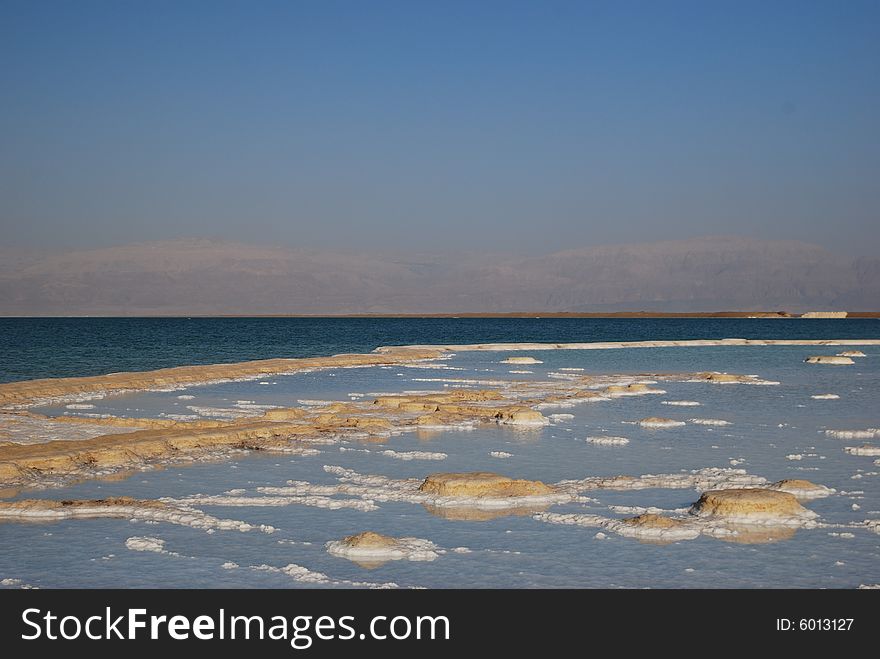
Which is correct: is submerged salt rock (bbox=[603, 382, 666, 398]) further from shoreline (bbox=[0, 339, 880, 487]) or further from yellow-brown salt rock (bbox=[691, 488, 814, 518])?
yellow-brown salt rock (bbox=[691, 488, 814, 518])

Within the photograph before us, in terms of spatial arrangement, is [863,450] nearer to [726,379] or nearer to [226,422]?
[226,422]

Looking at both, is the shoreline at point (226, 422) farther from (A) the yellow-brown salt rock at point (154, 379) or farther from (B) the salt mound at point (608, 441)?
(B) the salt mound at point (608, 441)

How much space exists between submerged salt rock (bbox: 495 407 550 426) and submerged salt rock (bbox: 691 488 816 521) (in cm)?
1185

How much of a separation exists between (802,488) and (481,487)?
5.86 meters

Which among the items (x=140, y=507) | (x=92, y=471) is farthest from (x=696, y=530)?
(x=92, y=471)

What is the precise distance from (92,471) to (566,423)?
13.7 metres

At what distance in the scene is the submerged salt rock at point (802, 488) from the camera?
52.5ft

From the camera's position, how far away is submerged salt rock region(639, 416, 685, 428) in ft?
84.8

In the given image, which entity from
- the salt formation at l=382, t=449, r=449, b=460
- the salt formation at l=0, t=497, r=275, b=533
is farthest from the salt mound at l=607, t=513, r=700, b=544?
the salt formation at l=382, t=449, r=449, b=460

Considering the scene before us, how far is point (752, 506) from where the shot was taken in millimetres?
14195

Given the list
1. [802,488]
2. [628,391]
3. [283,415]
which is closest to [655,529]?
[802,488]

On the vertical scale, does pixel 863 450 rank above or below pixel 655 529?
below

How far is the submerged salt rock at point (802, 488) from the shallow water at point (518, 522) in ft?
0.92
